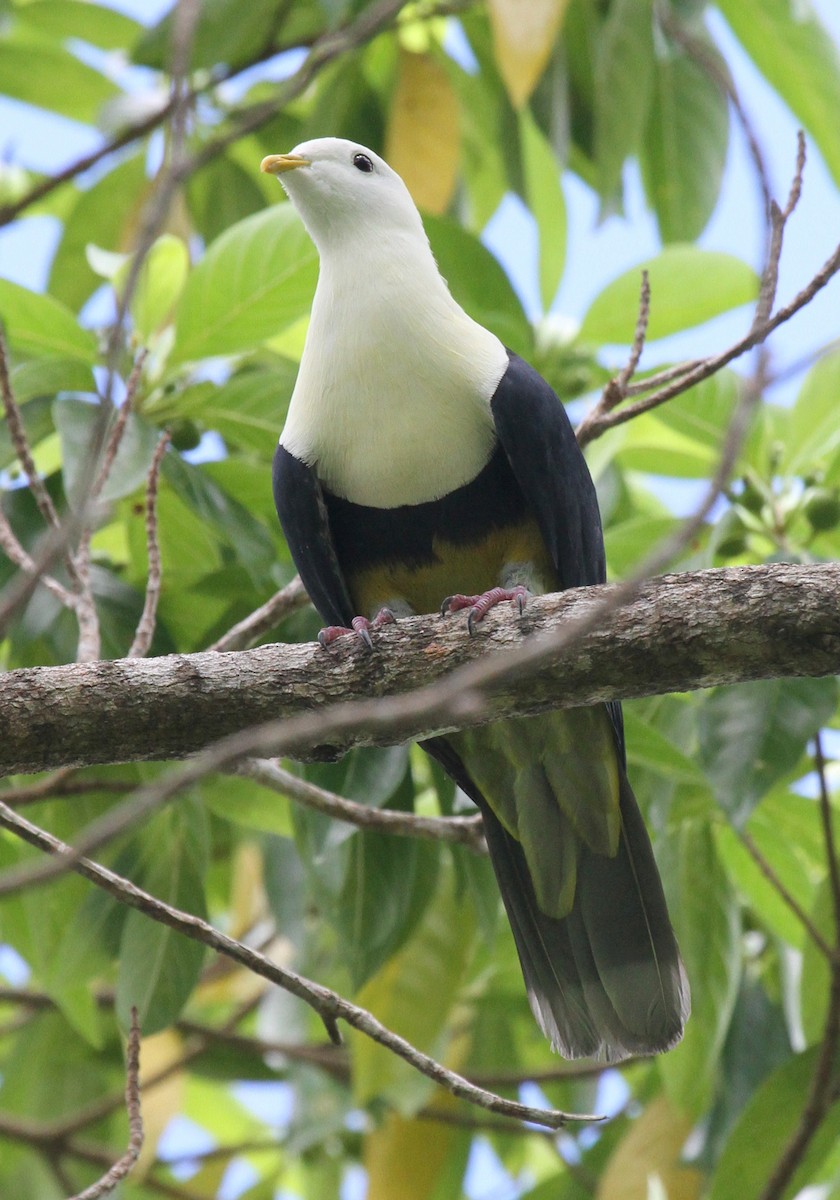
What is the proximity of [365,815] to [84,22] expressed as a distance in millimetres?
3153

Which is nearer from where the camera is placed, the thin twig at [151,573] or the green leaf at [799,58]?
the thin twig at [151,573]

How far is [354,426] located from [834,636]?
1214mm

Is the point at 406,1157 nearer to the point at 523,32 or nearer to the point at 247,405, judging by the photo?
the point at 247,405

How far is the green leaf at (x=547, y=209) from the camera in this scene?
11.8ft

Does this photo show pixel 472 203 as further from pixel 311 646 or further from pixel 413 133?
pixel 311 646

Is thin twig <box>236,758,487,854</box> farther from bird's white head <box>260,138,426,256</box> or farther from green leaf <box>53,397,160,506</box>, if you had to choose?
bird's white head <box>260,138,426,256</box>

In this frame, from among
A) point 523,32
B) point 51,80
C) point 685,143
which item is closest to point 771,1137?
point 523,32

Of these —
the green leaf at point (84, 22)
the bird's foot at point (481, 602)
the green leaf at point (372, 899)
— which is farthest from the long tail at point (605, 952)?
the green leaf at point (84, 22)

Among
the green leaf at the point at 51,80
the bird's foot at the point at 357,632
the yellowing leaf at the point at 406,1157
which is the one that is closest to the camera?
the bird's foot at the point at 357,632

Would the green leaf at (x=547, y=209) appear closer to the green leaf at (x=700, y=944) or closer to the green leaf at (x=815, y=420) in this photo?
the green leaf at (x=815, y=420)

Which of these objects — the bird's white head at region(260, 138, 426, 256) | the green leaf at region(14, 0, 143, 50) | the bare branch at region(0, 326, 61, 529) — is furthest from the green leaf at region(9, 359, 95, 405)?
the green leaf at region(14, 0, 143, 50)

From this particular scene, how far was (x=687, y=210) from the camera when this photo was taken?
14.7 ft

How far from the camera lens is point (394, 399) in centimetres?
294

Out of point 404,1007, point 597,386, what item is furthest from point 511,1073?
point 597,386
